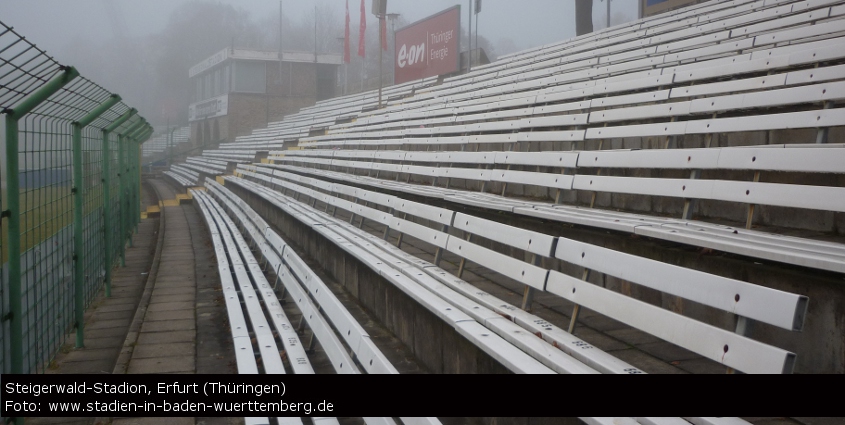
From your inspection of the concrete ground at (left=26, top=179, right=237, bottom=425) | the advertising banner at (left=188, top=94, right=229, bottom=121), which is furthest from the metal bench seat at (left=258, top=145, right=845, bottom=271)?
the advertising banner at (left=188, top=94, right=229, bottom=121)

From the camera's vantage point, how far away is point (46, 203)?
12.9ft

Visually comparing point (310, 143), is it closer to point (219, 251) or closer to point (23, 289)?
point (219, 251)

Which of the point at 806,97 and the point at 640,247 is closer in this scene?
the point at 640,247

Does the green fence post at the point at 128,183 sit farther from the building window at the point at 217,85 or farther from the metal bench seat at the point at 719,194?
the building window at the point at 217,85

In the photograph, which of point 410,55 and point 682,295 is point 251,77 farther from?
point 682,295

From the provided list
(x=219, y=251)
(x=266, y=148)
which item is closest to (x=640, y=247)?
(x=219, y=251)

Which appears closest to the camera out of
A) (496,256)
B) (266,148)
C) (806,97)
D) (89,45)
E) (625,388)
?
(625,388)

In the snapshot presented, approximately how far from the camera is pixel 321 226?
537 centimetres

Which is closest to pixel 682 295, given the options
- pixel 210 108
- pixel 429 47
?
pixel 429 47

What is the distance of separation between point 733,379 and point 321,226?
4073 millimetres

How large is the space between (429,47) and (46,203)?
1207 cm

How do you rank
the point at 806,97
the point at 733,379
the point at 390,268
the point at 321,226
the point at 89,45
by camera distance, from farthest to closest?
the point at 89,45, the point at 321,226, the point at 390,268, the point at 806,97, the point at 733,379
